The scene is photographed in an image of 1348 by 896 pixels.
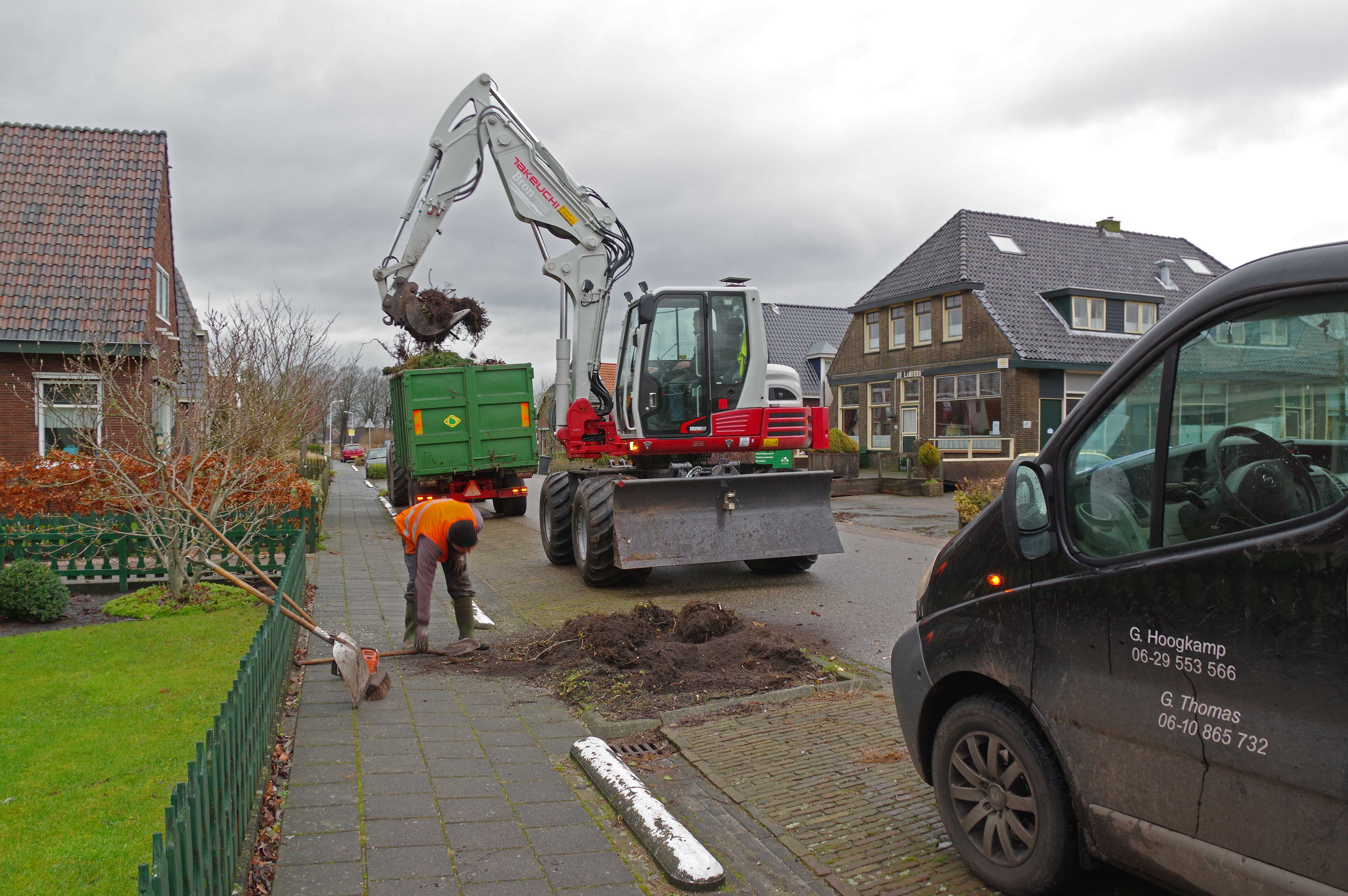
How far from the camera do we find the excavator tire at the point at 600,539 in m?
9.95

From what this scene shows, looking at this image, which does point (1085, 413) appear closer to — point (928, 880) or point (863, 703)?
point (928, 880)

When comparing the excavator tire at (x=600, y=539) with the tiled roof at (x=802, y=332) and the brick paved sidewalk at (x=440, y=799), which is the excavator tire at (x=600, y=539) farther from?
the tiled roof at (x=802, y=332)

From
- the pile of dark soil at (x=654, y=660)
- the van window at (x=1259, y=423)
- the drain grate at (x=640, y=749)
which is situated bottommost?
the drain grate at (x=640, y=749)

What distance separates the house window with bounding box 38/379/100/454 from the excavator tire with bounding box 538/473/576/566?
4830mm

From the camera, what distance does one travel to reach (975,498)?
14609 millimetres

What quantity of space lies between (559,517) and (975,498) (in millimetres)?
6770

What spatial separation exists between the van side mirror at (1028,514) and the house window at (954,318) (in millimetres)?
28562

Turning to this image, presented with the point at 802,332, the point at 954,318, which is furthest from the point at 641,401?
the point at 802,332

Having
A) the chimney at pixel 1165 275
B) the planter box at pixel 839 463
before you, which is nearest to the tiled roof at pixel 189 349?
the planter box at pixel 839 463

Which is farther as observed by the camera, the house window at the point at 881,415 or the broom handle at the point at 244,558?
the house window at the point at 881,415

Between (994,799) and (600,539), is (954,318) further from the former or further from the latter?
(994,799)

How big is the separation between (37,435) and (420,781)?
54.4 ft

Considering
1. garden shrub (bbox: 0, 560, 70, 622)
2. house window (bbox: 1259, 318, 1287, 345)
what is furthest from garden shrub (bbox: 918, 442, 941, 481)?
house window (bbox: 1259, 318, 1287, 345)

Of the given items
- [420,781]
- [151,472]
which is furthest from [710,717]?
[151,472]
